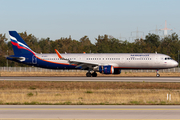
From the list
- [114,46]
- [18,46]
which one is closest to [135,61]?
[18,46]

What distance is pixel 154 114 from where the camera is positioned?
14.0 meters

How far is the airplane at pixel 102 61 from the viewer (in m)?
50.0

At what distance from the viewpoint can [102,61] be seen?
5138cm

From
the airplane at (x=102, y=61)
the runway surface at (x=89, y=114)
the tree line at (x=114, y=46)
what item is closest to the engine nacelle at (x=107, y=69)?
the airplane at (x=102, y=61)

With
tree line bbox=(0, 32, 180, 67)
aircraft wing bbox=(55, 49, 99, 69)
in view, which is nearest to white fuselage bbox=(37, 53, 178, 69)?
aircraft wing bbox=(55, 49, 99, 69)

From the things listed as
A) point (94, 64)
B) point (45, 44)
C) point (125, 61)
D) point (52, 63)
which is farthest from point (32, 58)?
point (45, 44)

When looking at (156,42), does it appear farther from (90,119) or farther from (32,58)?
(90,119)

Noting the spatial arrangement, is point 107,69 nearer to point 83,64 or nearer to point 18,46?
point 83,64

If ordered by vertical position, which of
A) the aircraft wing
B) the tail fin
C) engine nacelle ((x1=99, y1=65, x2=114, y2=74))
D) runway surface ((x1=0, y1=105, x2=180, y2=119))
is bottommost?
runway surface ((x1=0, y1=105, x2=180, y2=119))

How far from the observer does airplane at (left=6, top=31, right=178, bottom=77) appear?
50.0 m

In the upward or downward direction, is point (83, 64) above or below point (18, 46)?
below

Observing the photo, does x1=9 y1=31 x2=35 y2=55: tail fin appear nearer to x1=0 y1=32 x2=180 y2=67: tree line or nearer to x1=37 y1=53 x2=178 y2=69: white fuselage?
x1=37 y1=53 x2=178 y2=69: white fuselage

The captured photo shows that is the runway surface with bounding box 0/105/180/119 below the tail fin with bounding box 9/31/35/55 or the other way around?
below

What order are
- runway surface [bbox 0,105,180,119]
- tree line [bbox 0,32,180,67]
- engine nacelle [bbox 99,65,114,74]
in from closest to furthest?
runway surface [bbox 0,105,180,119], engine nacelle [bbox 99,65,114,74], tree line [bbox 0,32,180,67]
